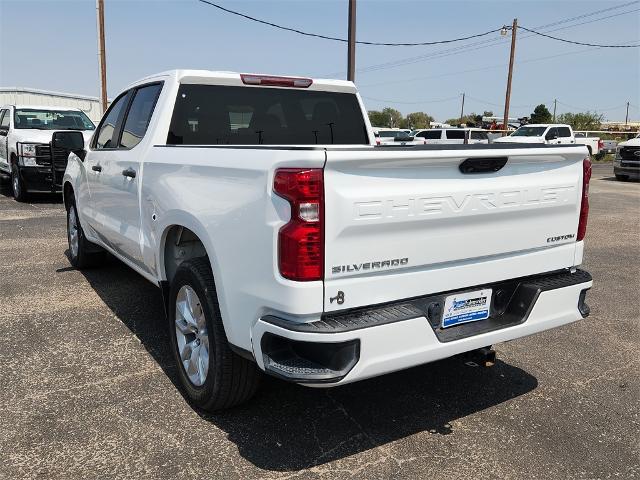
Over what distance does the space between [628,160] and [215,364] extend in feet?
66.8

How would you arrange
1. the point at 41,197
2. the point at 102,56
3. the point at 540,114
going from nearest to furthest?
1. the point at 41,197
2. the point at 102,56
3. the point at 540,114

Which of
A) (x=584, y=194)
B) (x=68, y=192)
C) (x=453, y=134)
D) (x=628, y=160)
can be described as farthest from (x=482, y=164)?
(x=453, y=134)

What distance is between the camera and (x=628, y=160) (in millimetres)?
19766

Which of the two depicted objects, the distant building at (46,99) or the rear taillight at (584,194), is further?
the distant building at (46,99)

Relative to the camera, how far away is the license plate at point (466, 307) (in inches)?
114

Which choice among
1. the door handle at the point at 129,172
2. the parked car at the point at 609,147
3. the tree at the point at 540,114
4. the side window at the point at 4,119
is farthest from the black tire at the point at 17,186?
the tree at the point at 540,114

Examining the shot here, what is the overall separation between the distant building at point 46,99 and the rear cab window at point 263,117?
1127 inches

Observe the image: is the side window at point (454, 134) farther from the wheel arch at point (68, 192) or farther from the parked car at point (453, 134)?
the wheel arch at point (68, 192)

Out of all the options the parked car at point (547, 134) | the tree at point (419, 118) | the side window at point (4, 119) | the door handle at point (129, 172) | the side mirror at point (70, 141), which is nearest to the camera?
the door handle at point (129, 172)

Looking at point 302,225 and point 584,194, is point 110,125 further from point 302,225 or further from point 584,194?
point 584,194

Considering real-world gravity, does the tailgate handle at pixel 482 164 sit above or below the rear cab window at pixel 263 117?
below

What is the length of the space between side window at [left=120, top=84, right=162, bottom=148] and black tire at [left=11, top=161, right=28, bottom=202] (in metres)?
9.03

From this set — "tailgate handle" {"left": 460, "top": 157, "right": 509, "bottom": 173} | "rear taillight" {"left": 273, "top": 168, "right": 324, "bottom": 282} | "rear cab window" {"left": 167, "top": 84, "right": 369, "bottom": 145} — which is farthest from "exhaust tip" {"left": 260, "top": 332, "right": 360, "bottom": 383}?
"rear cab window" {"left": 167, "top": 84, "right": 369, "bottom": 145}

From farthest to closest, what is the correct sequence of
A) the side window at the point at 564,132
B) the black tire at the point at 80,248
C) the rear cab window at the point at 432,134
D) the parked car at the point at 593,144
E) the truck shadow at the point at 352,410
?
the parked car at the point at 593,144, the side window at the point at 564,132, the rear cab window at the point at 432,134, the black tire at the point at 80,248, the truck shadow at the point at 352,410
